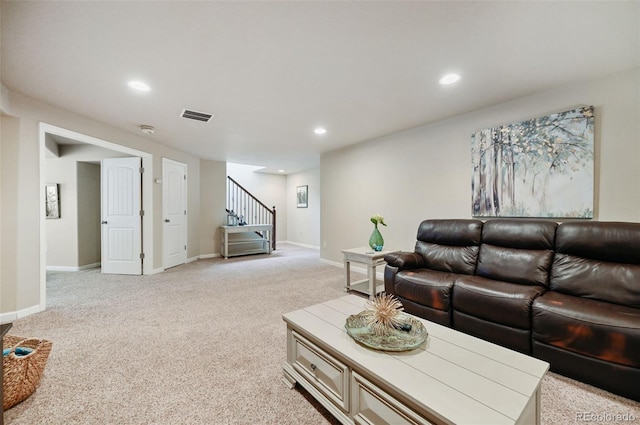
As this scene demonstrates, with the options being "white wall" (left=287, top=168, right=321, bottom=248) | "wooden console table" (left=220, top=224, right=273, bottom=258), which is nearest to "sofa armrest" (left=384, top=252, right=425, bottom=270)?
"wooden console table" (left=220, top=224, right=273, bottom=258)

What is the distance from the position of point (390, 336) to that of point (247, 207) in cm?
675

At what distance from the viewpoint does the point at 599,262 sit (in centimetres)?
203

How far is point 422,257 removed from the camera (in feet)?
10.0

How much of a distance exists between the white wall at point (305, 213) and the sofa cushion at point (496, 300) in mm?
5396

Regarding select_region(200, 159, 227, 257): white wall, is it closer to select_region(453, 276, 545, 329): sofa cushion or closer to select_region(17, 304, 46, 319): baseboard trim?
select_region(17, 304, 46, 319): baseboard trim

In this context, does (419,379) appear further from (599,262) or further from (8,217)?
(8,217)

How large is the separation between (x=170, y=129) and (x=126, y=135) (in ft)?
2.62

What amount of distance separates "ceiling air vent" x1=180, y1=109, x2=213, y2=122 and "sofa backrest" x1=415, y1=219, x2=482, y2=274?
3155mm

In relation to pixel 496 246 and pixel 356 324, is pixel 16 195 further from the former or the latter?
pixel 496 246

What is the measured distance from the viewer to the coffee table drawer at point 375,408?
3.32 ft

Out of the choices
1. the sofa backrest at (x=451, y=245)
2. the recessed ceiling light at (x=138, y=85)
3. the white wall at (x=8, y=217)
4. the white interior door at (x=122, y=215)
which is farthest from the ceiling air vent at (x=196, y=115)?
the sofa backrest at (x=451, y=245)

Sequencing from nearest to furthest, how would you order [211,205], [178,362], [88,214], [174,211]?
[178,362]
[88,214]
[174,211]
[211,205]

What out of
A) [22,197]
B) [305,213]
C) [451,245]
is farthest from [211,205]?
[451,245]

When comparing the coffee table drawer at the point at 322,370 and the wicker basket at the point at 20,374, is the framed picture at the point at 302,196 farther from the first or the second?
the wicker basket at the point at 20,374
